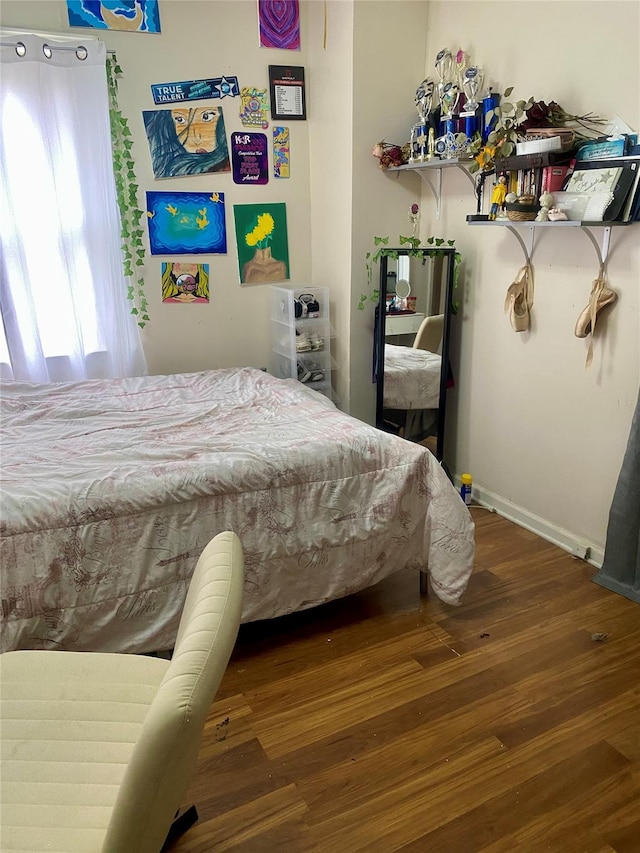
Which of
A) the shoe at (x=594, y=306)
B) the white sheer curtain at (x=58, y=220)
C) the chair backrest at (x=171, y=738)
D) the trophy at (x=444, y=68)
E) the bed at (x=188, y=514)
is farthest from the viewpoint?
the trophy at (x=444, y=68)

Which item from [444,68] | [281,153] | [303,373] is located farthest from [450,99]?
[303,373]

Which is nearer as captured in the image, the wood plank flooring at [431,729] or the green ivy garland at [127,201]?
the wood plank flooring at [431,729]

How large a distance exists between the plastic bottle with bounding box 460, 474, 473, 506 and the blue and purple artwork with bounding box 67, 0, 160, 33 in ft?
8.37

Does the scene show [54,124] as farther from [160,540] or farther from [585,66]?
[585,66]

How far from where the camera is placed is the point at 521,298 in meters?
2.67

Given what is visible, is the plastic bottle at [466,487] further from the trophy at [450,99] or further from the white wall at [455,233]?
the trophy at [450,99]

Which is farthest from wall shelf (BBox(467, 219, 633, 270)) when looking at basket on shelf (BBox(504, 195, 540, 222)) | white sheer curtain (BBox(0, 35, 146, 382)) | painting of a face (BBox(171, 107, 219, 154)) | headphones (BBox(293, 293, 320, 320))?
white sheer curtain (BBox(0, 35, 146, 382))

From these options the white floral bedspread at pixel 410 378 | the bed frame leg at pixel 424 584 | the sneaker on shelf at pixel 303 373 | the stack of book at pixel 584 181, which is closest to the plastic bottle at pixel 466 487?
the white floral bedspread at pixel 410 378

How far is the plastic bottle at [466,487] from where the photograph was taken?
300 centimetres

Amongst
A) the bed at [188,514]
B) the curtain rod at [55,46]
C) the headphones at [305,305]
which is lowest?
the bed at [188,514]

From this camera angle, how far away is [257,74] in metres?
3.17

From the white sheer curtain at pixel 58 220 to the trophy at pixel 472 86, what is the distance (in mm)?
1597

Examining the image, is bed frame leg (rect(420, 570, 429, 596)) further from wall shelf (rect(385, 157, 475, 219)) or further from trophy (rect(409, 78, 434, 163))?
trophy (rect(409, 78, 434, 163))

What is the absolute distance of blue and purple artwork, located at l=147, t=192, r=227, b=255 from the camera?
10.3 ft
